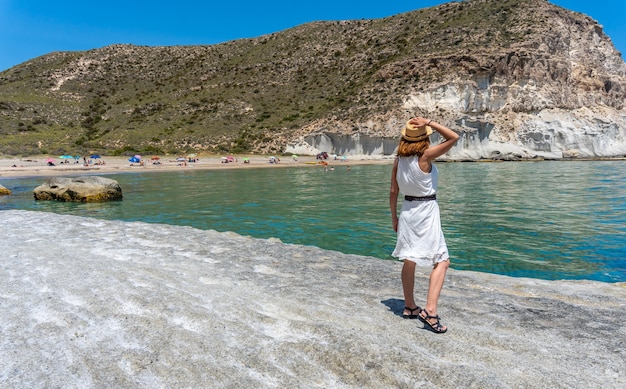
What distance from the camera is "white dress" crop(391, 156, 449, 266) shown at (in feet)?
13.9

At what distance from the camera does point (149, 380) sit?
317cm

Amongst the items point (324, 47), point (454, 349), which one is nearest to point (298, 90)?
point (324, 47)

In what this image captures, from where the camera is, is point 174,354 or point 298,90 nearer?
point 174,354

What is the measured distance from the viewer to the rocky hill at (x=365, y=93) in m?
66.1

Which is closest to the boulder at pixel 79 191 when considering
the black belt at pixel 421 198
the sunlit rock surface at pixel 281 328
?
the sunlit rock surface at pixel 281 328

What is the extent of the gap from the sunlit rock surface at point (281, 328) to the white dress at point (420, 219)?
79cm

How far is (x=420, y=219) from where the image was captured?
14.0ft

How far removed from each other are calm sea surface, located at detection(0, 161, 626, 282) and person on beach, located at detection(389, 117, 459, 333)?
5317 millimetres

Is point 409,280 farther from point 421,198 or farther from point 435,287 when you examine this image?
point 421,198

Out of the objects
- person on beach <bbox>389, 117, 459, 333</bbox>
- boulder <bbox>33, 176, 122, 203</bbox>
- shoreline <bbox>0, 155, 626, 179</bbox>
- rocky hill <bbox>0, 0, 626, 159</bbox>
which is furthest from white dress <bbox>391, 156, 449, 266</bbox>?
rocky hill <bbox>0, 0, 626, 159</bbox>

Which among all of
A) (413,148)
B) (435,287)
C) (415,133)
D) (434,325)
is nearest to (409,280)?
(435,287)

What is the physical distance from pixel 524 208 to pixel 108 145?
2558 inches

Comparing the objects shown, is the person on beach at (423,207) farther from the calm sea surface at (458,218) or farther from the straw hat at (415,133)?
the calm sea surface at (458,218)

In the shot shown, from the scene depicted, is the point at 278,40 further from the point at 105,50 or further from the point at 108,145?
the point at 108,145
